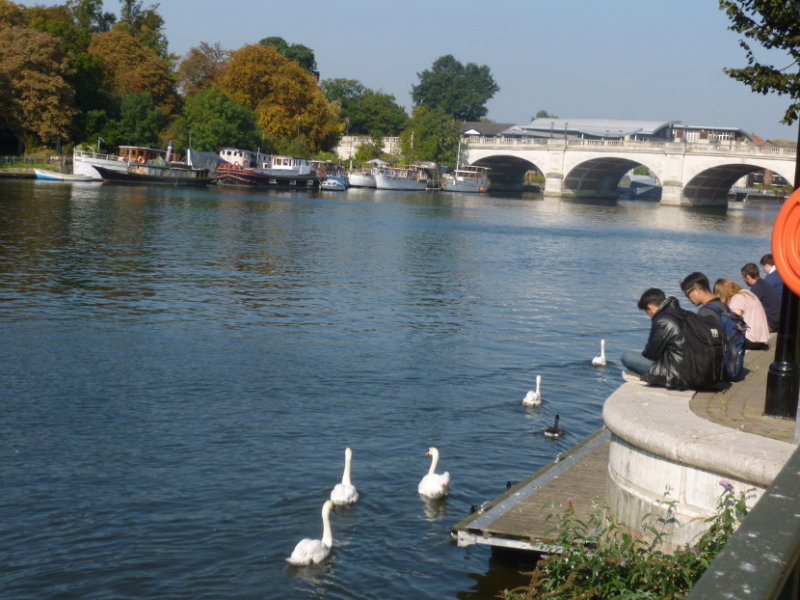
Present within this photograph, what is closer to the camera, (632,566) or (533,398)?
(632,566)

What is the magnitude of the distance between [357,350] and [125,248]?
1757 cm

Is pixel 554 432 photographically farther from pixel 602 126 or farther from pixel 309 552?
pixel 602 126

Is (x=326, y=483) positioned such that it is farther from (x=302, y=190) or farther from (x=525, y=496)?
(x=302, y=190)

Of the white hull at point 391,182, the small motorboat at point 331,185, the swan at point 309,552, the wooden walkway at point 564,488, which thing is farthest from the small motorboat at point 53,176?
the swan at point 309,552

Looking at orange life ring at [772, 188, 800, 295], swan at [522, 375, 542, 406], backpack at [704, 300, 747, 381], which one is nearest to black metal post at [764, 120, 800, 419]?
backpack at [704, 300, 747, 381]

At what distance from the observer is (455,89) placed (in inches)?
6737

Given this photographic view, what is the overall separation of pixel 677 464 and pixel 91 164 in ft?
245

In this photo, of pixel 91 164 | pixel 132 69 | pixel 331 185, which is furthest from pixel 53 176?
pixel 331 185

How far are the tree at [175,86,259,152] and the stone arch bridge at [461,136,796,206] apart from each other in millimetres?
35019

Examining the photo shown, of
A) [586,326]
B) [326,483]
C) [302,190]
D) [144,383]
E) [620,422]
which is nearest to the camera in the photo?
[620,422]

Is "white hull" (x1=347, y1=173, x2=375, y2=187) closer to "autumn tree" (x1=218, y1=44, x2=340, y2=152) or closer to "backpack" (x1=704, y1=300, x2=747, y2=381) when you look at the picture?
"autumn tree" (x1=218, y1=44, x2=340, y2=152)

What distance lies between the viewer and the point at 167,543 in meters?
9.20

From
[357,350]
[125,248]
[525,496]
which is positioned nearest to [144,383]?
[357,350]

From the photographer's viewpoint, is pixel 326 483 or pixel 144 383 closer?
pixel 326 483
